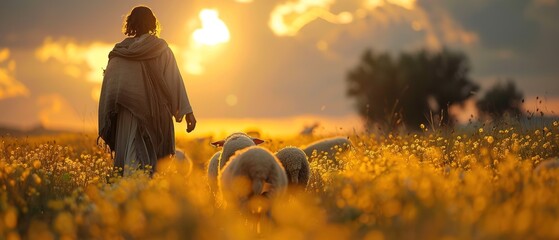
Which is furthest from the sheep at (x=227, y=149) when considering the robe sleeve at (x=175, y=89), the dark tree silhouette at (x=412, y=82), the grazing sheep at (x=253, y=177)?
the dark tree silhouette at (x=412, y=82)

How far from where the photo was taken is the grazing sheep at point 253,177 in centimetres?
769

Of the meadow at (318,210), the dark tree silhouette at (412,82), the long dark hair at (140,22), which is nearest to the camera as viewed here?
the meadow at (318,210)

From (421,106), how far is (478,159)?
112 feet

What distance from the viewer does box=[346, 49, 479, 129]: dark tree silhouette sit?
149ft

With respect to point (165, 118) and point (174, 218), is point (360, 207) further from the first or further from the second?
point (165, 118)

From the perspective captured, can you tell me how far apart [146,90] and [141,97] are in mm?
138

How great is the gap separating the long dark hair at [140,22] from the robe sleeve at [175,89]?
447 millimetres

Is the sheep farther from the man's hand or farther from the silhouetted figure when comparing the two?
the silhouetted figure

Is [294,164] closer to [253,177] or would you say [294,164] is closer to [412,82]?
[253,177]

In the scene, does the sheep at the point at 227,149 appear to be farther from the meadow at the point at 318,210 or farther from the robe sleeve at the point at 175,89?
the robe sleeve at the point at 175,89

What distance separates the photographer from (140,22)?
36.8 ft

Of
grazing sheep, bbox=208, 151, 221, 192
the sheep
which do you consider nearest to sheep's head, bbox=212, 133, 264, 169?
the sheep

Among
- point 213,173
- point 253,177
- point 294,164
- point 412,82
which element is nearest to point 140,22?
point 213,173

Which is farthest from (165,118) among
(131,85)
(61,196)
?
(61,196)
